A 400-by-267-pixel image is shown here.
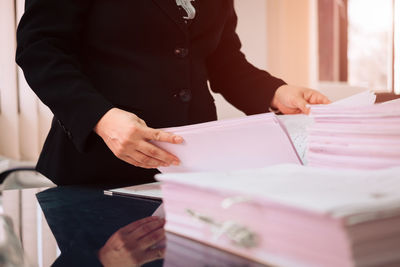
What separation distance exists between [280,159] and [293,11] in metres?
3.08

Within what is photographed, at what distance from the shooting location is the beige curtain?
2695mm

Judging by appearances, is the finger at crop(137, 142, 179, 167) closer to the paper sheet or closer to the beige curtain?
the paper sheet

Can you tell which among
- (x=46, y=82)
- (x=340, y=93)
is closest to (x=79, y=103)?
(x=46, y=82)

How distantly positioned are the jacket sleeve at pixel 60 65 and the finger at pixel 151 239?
0.35 m

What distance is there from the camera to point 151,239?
564 mm

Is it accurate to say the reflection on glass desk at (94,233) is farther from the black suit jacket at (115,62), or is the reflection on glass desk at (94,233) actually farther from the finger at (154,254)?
the black suit jacket at (115,62)

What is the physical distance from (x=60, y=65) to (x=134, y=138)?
0.89ft

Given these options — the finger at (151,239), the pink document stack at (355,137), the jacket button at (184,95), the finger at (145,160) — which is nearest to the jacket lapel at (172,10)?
the jacket button at (184,95)

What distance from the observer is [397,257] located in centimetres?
39

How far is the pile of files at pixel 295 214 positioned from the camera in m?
0.36

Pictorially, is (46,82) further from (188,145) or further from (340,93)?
(340,93)

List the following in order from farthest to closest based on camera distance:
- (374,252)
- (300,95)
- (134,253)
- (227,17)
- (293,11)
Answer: (293,11) → (227,17) → (300,95) → (134,253) → (374,252)

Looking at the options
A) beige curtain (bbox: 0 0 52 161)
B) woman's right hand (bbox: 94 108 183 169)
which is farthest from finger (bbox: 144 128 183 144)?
beige curtain (bbox: 0 0 52 161)

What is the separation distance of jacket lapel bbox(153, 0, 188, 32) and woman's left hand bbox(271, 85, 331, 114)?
0.27 metres
